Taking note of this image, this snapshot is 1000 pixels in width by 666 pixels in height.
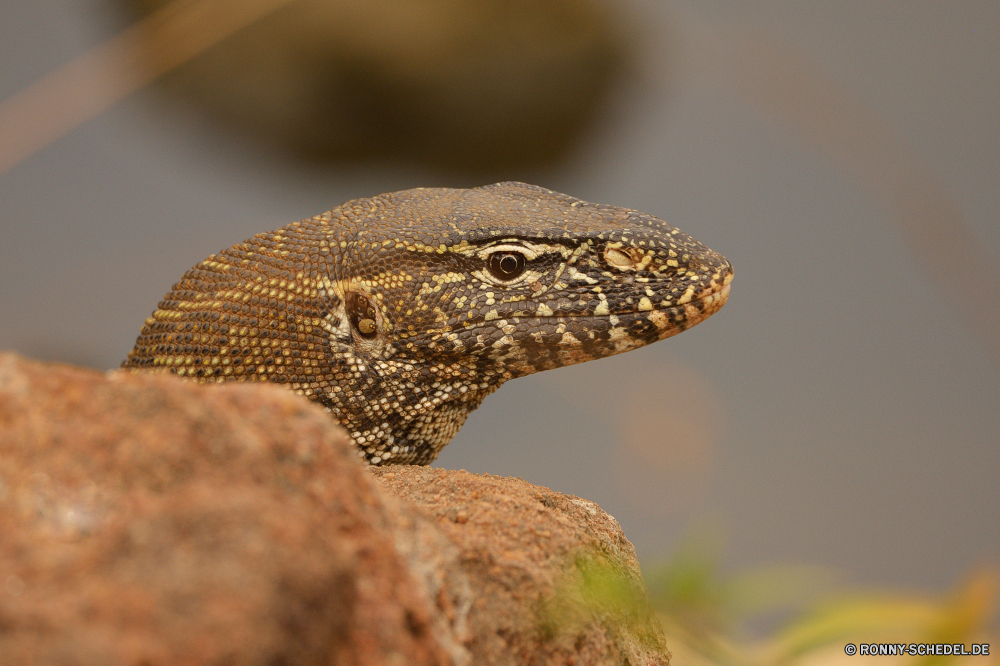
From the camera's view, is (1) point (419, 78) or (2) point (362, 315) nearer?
(2) point (362, 315)

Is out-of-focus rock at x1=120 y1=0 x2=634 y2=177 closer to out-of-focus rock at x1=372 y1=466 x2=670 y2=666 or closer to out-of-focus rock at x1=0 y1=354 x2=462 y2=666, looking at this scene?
out-of-focus rock at x1=372 y1=466 x2=670 y2=666

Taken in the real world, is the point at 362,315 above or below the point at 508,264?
below

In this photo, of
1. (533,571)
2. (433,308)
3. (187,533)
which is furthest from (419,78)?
(187,533)

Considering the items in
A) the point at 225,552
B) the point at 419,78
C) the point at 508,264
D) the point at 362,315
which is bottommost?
the point at 225,552

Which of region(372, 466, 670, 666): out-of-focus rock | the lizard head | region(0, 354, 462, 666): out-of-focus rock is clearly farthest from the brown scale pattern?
region(0, 354, 462, 666): out-of-focus rock

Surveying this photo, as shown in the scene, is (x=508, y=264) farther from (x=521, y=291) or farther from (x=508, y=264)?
(x=521, y=291)

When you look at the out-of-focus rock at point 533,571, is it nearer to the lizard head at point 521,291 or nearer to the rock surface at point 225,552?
the rock surface at point 225,552
